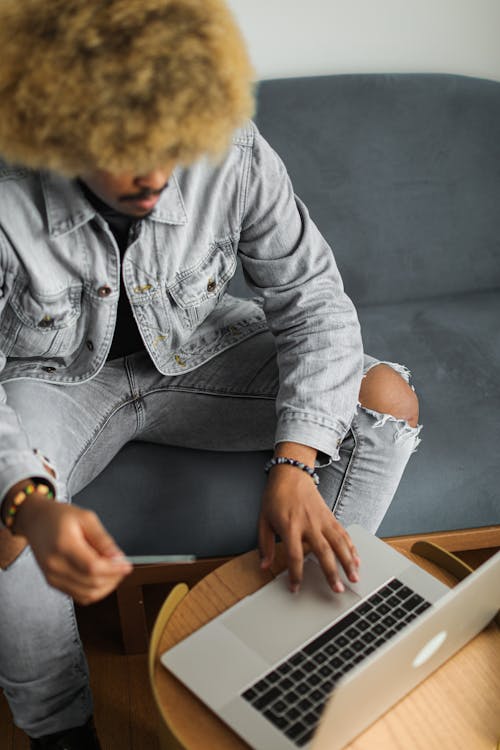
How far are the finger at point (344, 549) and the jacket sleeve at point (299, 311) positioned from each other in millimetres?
149

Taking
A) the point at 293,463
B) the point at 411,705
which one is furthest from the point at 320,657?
the point at 293,463

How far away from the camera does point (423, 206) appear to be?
1.74 meters

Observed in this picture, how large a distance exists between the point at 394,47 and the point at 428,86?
15 cm

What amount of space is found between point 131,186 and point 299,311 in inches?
16.2

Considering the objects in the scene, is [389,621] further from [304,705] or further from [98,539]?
[98,539]

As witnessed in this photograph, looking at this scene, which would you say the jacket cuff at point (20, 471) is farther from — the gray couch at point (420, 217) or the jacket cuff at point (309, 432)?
the gray couch at point (420, 217)

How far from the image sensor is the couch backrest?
5.45ft

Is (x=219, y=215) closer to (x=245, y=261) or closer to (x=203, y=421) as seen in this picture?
(x=245, y=261)

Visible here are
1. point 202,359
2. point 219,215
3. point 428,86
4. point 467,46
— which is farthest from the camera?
point 467,46

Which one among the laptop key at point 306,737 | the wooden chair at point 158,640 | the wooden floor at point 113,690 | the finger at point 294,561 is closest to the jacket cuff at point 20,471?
the wooden chair at point 158,640

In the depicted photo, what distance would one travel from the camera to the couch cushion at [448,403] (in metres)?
1.35

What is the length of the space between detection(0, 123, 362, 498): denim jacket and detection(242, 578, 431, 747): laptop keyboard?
24cm

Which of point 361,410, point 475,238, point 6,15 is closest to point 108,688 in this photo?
point 361,410

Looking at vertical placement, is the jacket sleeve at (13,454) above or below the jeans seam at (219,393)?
above
